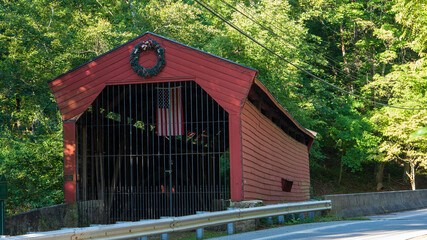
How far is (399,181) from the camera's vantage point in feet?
128

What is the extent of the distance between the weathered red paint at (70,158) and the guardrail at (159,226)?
5.09 m

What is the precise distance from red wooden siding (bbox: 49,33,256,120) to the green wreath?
0.12m

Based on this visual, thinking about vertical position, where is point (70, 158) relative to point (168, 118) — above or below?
below

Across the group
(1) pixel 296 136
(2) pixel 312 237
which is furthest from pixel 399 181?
(2) pixel 312 237

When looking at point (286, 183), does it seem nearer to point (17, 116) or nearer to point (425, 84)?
point (17, 116)

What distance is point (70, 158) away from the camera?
1362cm

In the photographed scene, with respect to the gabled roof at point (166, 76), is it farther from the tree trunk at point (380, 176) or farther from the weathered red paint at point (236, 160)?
the tree trunk at point (380, 176)

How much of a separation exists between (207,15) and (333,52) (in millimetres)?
12747

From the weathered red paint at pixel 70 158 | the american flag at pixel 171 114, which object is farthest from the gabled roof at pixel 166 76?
the american flag at pixel 171 114

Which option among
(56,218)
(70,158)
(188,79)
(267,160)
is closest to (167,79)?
(188,79)

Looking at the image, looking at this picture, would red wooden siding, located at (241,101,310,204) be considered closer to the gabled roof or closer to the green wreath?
the gabled roof

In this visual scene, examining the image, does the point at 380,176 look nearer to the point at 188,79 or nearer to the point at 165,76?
the point at 188,79

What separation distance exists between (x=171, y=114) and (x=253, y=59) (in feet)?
43.2

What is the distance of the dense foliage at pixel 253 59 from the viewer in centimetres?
1834
